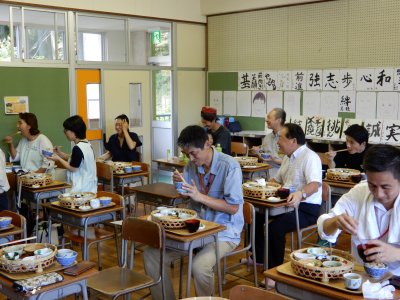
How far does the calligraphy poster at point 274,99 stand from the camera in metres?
7.31

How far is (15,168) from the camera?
543 cm

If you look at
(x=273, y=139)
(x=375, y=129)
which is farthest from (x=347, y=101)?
(x=273, y=139)

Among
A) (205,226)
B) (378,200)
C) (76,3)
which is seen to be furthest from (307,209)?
(76,3)

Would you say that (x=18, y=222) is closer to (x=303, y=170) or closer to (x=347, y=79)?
(x=303, y=170)

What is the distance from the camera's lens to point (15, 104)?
6.18 meters

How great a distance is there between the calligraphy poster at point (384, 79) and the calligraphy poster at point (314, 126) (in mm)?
922

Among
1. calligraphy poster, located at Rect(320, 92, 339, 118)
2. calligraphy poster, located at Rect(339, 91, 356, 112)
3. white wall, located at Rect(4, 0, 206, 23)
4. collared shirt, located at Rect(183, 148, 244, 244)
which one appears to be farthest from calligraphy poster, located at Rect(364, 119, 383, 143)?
collared shirt, located at Rect(183, 148, 244, 244)

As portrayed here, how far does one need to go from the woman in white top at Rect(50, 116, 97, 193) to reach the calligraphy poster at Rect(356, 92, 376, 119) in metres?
3.61

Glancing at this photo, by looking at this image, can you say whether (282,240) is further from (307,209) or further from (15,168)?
(15,168)

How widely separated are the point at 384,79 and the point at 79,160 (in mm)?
3911

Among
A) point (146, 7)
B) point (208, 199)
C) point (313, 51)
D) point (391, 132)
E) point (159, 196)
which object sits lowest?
point (159, 196)

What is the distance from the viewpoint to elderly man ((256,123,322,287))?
3.95m

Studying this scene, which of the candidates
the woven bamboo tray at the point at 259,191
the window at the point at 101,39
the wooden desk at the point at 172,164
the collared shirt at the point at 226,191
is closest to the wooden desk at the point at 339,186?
the woven bamboo tray at the point at 259,191

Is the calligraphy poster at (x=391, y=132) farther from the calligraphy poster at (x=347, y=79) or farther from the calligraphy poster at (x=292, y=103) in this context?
the calligraphy poster at (x=292, y=103)
